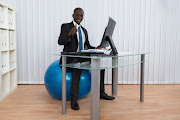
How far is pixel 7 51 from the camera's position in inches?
117

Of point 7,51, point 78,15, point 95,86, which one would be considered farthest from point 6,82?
point 95,86

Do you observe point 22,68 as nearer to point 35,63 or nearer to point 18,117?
point 35,63

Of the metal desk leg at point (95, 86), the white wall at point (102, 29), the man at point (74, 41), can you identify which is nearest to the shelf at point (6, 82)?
the white wall at point (102, 29)

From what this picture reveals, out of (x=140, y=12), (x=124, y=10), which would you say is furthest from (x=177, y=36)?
(x=124, y=10)

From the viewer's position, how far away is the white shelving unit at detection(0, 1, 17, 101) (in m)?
2.79

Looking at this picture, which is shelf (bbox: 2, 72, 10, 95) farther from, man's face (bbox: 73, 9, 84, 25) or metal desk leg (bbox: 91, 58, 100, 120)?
metal desk leg (bbox: 91, 58, 100, 120)

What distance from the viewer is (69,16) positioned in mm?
3576

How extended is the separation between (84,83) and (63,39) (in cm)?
67

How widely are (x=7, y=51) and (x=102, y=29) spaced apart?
69.6 inches

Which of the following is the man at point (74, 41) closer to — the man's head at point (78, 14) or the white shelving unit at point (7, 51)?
the man's head at point (78, 14)

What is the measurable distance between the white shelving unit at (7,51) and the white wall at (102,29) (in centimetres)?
33

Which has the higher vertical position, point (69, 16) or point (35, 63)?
point (69, 16)

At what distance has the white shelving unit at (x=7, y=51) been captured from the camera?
2.79 meters

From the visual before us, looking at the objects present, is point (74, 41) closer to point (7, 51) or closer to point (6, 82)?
point (7, 51)
